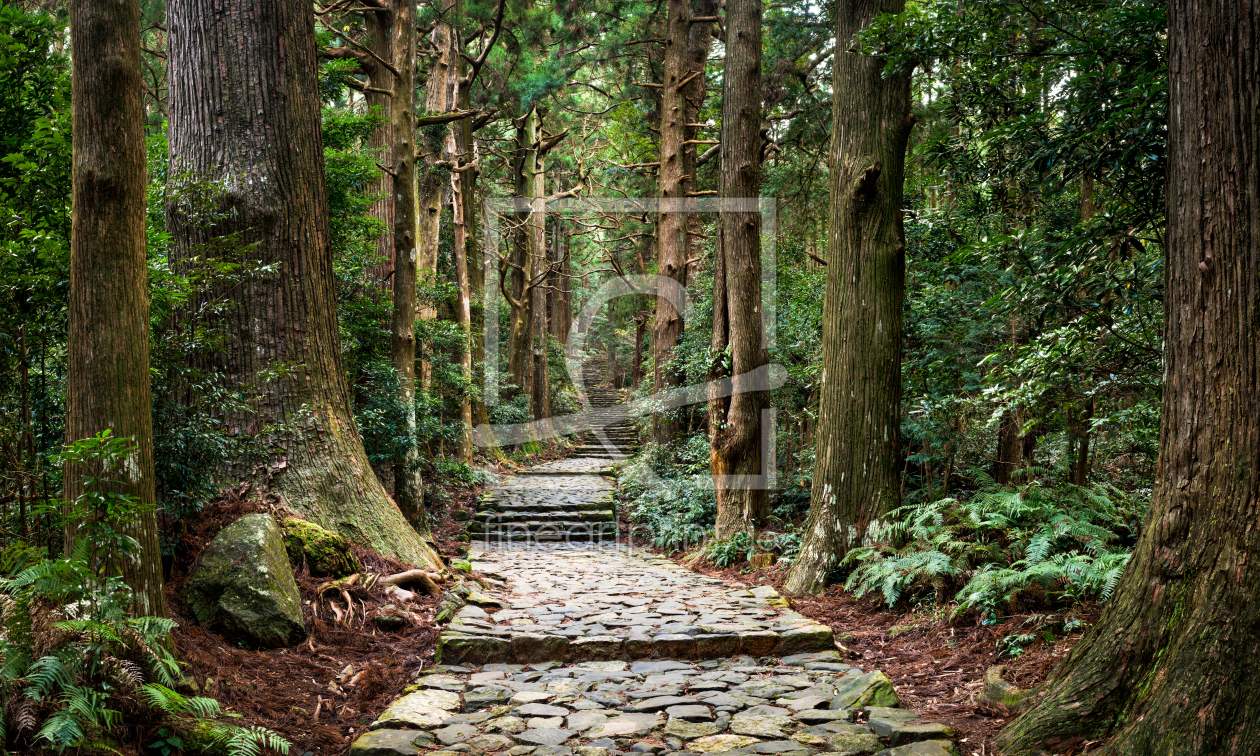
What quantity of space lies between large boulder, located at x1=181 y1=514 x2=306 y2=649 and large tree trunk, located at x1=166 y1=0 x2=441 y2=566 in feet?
3.57

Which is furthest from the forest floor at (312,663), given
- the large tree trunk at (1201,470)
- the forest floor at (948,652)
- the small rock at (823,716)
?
the large tree trunk at (1201,470)

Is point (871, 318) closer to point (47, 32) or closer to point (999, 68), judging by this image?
point (999, 68)

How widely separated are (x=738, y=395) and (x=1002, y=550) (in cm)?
440

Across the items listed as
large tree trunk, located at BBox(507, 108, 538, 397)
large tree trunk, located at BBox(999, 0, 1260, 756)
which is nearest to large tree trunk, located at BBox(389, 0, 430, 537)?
large tree trunk, located at BBox(999, 0, 1260, 756)

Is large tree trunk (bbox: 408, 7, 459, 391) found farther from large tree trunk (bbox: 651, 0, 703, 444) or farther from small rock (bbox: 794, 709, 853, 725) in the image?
small rock (bbox: 794, 709, 853, 725)

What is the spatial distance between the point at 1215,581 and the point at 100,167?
4.79m

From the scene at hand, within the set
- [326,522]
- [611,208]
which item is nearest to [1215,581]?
[326,522]

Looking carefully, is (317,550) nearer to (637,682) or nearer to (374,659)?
(374,659)

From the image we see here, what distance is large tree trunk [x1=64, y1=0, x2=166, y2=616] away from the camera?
10.7 ft

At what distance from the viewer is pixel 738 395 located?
955cm

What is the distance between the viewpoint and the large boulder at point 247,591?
429 centimetres

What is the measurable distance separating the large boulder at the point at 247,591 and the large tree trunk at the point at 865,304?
177 inches

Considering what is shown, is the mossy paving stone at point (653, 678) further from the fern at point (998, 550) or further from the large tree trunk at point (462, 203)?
the large tree trunk at point (462, 203)

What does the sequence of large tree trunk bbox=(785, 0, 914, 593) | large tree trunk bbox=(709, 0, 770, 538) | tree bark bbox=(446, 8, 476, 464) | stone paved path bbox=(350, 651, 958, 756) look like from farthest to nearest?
tree bark bbox=(446, 8, 476, 464)
large tree trunk bbox=(709, 0, 770, 538)
large tree trunk bbox=(785, 0, 914, 593)
stone paved path bbox=(350, 651, 958, 756)
